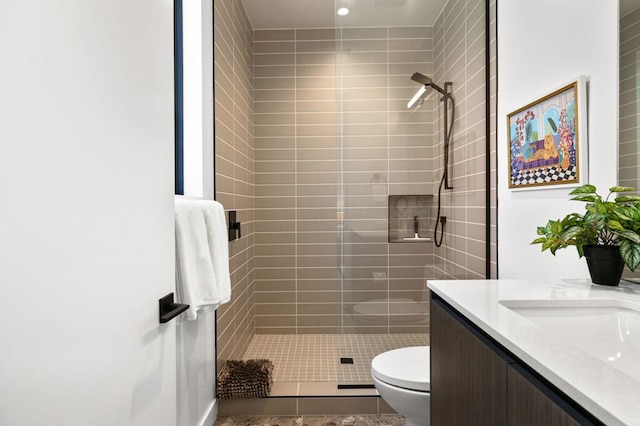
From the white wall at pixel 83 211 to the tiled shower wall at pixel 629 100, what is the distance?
4.52 ft

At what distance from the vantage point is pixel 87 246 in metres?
0.78

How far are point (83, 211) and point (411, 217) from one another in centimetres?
169

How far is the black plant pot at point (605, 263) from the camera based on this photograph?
3.35 feet

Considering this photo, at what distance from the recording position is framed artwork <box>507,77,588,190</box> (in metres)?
1.28

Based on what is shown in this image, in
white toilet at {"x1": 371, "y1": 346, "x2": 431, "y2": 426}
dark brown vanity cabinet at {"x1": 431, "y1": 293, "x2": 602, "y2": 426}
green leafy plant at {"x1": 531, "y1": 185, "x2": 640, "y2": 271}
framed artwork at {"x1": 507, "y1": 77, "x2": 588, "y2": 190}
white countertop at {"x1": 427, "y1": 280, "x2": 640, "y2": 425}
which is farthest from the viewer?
white toilet at {"x1": 371, "y1": 346, "x2": 431, "y2": 426}

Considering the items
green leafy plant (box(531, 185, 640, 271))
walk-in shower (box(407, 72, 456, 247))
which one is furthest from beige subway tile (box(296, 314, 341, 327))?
green leafy plant (box(531, 185, 640, 271))

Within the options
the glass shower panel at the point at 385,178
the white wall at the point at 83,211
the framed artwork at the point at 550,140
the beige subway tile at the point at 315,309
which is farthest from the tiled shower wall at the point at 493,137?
the white wall at the point at 83,211

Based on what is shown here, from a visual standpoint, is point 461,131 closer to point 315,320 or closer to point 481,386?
point 481,386

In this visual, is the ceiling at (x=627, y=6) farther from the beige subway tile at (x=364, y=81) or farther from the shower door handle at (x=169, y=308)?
the shower door handle at (x=169, y=308)

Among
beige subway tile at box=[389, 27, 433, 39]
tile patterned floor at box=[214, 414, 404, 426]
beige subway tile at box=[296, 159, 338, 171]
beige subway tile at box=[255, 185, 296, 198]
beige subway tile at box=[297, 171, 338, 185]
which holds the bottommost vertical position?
tile patterned floor at box=[214, 414, 404, 426]

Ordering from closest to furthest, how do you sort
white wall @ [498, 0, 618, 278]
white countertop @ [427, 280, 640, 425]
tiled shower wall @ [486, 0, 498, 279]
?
1. white countertop @ [427, 280, 640, 425]
2. white wall @ [498, 0, 618, 278]
3. tiled shower wall @ [486, 0, 498, 279]

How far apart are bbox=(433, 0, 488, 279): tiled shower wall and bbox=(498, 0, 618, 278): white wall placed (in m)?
0.19

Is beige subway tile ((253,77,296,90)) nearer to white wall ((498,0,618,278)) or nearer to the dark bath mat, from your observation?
white wall ((498,0,618,278))

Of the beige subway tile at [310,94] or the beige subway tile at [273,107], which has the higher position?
the beige subway tile at [310,94]
